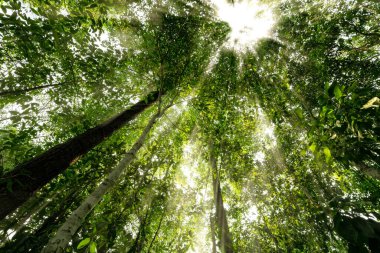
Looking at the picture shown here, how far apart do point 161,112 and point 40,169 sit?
2.71 m

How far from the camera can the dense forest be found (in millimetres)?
3535

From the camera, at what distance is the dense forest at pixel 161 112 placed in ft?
11.6

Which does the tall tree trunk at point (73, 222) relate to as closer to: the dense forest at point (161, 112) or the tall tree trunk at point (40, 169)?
the dense forest at point (161, 112)

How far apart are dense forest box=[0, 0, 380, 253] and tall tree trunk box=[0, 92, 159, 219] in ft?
0.08

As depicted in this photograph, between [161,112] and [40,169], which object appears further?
[161,112]

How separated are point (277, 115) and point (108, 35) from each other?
6.98 meters

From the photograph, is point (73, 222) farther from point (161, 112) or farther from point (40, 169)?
point (161, 112)

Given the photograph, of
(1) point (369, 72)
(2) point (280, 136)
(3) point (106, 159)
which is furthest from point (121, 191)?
(1) point (369, 72)

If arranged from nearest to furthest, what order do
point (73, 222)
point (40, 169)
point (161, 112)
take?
point (73, 222) → point (40, 169) → point (161, 112)

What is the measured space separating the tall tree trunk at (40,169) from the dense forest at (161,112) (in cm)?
2

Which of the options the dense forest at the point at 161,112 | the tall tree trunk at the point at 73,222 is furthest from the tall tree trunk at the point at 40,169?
the tall tree trunk at the point at 73,222

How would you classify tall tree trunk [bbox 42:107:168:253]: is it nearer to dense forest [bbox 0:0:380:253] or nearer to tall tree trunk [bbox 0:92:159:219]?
dense forest [bbox 0:0:380:253]

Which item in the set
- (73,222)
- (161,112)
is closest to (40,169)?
(73,222)

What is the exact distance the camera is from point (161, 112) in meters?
4.95
